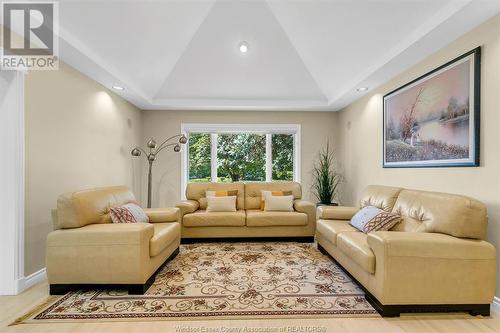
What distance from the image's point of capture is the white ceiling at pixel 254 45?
252 centimetres

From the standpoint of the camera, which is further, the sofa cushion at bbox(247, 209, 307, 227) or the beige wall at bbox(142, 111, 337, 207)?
the beige wall at bbox(142, 111, 337, 207)

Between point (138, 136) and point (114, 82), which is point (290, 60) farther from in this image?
point (138, 136)

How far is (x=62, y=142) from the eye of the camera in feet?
9.84

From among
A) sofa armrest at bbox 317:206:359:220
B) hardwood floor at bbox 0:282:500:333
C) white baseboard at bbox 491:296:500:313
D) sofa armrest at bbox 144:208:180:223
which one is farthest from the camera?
sofa armrest at bbox 317:206:359:220

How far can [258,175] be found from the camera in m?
5.65

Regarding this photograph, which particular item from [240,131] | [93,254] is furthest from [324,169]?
[93,254]

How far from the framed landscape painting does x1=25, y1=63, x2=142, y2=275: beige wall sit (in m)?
4.12

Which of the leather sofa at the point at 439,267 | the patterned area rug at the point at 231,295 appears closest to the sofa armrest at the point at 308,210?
the patterned area rug at the point at 231,295

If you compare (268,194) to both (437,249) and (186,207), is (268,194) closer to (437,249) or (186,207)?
(186,207)

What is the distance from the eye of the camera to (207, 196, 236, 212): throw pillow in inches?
164

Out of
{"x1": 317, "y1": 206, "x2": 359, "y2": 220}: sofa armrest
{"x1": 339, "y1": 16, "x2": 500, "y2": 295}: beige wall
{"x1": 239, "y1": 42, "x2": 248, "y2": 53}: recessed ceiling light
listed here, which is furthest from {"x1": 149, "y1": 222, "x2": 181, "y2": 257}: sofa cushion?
{"x1": 339, "y1": 16, "x2": 500, "y2": 295}: beige wall

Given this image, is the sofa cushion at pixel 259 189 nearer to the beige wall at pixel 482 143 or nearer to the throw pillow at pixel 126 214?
the beige wall at pixel 482 143

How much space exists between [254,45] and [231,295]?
11.0ft

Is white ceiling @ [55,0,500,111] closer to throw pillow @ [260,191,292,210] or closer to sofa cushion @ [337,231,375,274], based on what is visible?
throw pillow @ [260,191,292,210]
